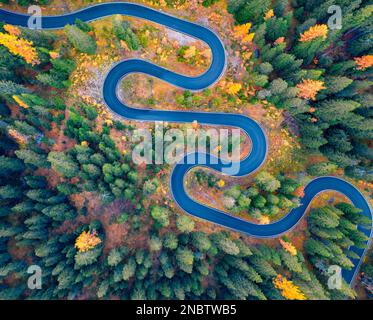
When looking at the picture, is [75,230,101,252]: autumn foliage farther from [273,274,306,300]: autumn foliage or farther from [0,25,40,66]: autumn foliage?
[273,274,306,300]: autumn foliage

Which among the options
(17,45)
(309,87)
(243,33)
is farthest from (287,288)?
(17,45)

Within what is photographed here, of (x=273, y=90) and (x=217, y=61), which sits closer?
(x=273, y=90)

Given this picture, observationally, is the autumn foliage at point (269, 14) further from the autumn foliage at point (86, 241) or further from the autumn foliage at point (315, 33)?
the autumn foliage at point (86, 241)

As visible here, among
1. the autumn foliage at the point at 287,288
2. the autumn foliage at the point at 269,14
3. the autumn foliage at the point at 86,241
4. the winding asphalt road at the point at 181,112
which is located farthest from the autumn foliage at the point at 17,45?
the autumn foliage at the point at 287,288

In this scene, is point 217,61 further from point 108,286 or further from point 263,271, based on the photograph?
point 108,286

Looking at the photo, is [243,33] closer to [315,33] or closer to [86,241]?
[315,33]

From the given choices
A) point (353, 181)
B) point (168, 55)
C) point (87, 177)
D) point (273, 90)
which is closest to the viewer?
point (87, 177)

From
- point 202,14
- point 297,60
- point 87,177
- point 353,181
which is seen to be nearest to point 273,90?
point 297,60
